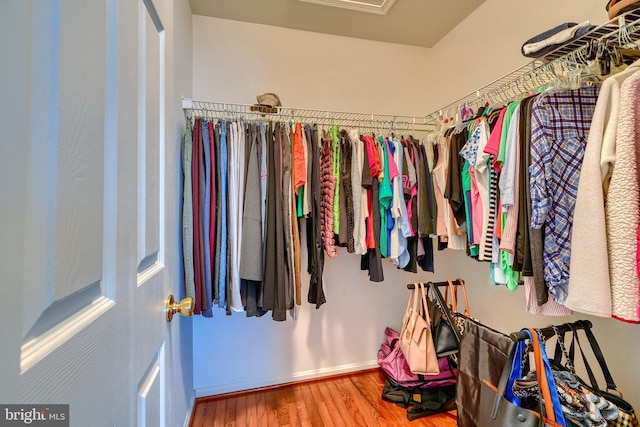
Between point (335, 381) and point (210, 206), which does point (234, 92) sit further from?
point (335, 381)

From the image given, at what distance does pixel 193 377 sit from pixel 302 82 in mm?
2247

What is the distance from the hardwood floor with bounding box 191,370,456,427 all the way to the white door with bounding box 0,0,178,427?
52.3 inches

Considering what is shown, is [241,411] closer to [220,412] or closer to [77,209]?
[220,412]

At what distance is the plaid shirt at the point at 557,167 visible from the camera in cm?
89

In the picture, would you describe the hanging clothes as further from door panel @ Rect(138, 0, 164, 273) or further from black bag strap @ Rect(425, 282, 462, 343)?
door panel @ Rect(138, 0, 164, 273)

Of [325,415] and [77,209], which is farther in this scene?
[325,415]

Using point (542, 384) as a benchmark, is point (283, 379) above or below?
below

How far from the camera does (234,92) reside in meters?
1.83

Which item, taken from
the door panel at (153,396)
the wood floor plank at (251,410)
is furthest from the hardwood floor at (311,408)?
the door panel at (153,396)

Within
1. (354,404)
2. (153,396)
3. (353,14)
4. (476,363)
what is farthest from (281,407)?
(353,14)

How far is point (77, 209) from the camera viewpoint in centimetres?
32

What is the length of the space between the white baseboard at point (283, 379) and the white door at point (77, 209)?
149 cm

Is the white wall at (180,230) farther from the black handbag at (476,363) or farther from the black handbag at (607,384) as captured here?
the black handbag at (607,384)

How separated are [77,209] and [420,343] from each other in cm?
177
